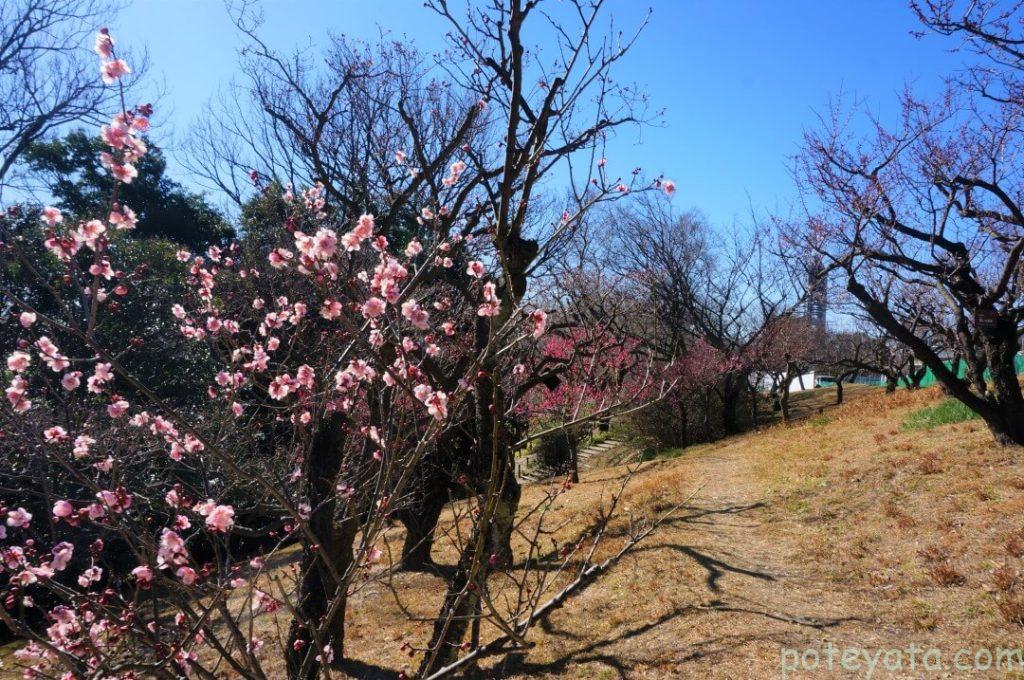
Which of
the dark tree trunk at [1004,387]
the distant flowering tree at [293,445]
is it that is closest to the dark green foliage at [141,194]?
the distant flowering tree at [293,445]

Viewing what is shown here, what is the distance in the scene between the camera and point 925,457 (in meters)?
7.79

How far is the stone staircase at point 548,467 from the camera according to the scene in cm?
1739

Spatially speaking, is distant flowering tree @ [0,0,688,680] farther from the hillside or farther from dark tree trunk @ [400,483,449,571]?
dark tree trunk @ [400,483,449,571]

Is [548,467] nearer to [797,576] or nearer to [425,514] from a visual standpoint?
[425,514]

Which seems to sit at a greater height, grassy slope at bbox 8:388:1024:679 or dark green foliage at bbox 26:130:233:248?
dark green foliage at bbox 26:130:233:248

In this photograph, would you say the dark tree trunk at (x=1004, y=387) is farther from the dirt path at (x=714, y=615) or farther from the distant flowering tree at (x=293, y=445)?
the distant flowering tree at (x=293, y=445)

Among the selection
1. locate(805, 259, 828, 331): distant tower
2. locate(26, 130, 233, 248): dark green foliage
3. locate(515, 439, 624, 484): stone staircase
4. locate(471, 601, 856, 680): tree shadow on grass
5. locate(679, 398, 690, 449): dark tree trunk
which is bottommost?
locate(471, 601, 856, 680): tree shadow on grass

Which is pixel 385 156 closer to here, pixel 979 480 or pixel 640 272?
pixel 979 480

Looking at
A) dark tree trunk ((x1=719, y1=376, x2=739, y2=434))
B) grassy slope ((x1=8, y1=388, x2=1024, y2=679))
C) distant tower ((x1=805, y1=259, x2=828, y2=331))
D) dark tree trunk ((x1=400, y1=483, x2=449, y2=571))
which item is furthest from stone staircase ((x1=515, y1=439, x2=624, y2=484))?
dark tree trunk ((x1=400, y1=483, x2=449, y2=571))

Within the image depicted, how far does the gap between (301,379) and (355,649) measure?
464 centimetres

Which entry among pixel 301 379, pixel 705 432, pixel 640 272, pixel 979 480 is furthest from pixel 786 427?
pixel 301 379

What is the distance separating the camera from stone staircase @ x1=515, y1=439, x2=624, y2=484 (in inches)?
685

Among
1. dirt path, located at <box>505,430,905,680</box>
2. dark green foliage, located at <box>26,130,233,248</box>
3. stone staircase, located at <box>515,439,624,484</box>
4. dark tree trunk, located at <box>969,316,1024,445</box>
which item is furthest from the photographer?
stone staircase, located at <box>515,439,624,484</box>

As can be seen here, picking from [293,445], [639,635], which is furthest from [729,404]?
[293,445]
